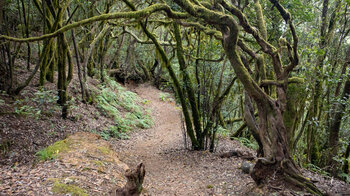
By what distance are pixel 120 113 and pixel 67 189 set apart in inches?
367

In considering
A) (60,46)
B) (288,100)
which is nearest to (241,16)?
(288,100)

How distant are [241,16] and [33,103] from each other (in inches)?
283

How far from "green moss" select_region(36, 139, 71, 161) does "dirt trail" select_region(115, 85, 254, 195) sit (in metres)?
2.05

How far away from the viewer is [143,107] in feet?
54.5

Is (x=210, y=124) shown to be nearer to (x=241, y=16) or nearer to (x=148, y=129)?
(x=241, y=16)

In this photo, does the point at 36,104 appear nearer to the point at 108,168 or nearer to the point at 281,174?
the point at 108,168

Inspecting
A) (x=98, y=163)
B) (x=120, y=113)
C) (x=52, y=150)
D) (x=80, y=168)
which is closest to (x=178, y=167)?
(x=98, y=163)

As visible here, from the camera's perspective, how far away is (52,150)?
5617 mm

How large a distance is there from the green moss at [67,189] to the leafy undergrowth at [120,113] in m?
5.41

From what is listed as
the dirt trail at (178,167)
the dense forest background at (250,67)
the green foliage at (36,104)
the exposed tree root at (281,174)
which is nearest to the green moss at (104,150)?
the dirt trail at (178,167)

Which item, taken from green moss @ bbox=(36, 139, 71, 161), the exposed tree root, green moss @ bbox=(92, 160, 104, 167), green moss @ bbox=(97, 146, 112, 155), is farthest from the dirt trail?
green moss @ bbox=(36, 139, 71, 161)

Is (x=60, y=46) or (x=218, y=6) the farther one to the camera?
(x=60, y=46)

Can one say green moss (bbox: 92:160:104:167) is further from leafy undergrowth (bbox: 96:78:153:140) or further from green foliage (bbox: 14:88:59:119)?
leafy undergrowth (bbox: 96:78:153:140)

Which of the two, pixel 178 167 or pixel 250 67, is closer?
pixel 178 167
